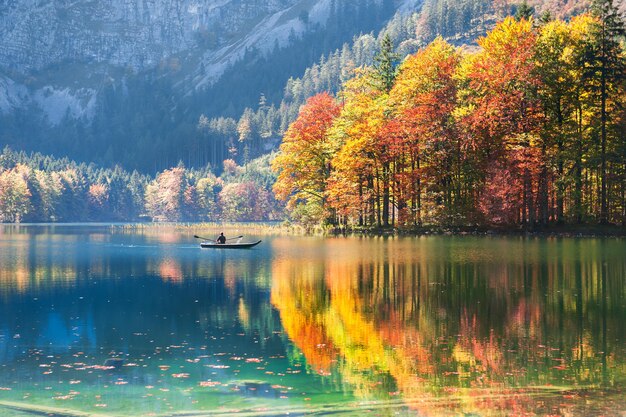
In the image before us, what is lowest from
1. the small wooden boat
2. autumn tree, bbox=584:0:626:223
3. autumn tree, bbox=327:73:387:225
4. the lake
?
the lake

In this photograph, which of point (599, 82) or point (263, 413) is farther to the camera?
point (599, 82)

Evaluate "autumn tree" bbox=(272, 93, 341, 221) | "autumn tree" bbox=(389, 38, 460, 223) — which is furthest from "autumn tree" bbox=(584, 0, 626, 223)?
"autumn tree" bbox=(272, 93, 341, 221)

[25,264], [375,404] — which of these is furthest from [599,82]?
[375,404]

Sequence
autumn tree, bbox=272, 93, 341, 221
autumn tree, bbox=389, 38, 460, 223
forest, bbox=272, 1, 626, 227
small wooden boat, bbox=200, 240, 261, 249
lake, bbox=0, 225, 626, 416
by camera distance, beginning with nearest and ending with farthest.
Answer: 1. lake, bbox=0, 225, 626, 416
2. small wooden boat, bbox=200, 240, 261, 249
3. forest, bbox=272, 1, 626, 227
4. autumn tree, bbox=389, 38, 460, 223
5. autumn tree, bbox=272, 93, 341, 221

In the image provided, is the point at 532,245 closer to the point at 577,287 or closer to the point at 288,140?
the point at 577,287

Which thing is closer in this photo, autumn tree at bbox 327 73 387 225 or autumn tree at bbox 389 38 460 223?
autumn tree at bbox 389 38 460 223

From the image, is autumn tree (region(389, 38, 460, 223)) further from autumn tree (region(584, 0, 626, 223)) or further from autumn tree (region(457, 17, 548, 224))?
autumn tree (region(584, 0, 626, 223))

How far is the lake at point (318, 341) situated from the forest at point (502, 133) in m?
29.5

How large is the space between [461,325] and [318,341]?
16.0 ft

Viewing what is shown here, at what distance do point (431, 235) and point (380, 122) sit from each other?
42.0 feet

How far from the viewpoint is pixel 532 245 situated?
57.1 m

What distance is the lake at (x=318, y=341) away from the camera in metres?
15.2

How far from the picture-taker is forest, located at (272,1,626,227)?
225 ft

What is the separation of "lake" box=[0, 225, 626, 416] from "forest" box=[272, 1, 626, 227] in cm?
2951
